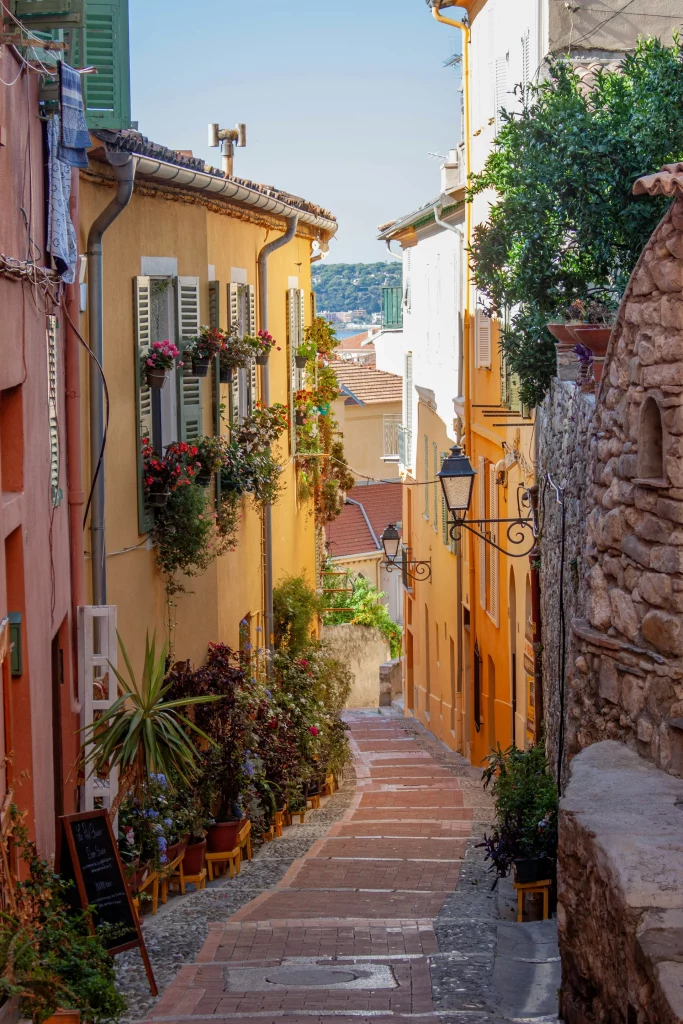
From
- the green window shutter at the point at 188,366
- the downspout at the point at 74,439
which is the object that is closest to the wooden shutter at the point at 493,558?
the green window shutter at the point at 188,366

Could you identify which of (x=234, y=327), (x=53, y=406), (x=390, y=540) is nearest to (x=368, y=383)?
(x=390, y=540)

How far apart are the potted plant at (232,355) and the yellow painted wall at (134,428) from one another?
0.92 ft

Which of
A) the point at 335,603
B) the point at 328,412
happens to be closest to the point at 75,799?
the point at 328,412

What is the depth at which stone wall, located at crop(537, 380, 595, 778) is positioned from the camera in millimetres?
9523

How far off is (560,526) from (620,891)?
17.7ft

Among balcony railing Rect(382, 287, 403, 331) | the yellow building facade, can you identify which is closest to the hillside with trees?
balcony railing Rect(382, 287, 403, 331)

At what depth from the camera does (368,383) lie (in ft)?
149

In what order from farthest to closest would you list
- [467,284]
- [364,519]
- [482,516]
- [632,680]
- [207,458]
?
[364,519] → [467,284] → [482,516] → [207,458] → [632,680]

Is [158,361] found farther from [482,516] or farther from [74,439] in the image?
[482,516]

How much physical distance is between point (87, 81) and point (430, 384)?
18393mm

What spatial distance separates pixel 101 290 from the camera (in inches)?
410

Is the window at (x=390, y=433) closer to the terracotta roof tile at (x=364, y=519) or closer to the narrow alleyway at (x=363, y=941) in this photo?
the terracotta roof tile at (x=364, y=519)

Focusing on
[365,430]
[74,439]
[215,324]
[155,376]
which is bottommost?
[74,439]

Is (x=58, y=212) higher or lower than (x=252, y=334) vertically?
higher
